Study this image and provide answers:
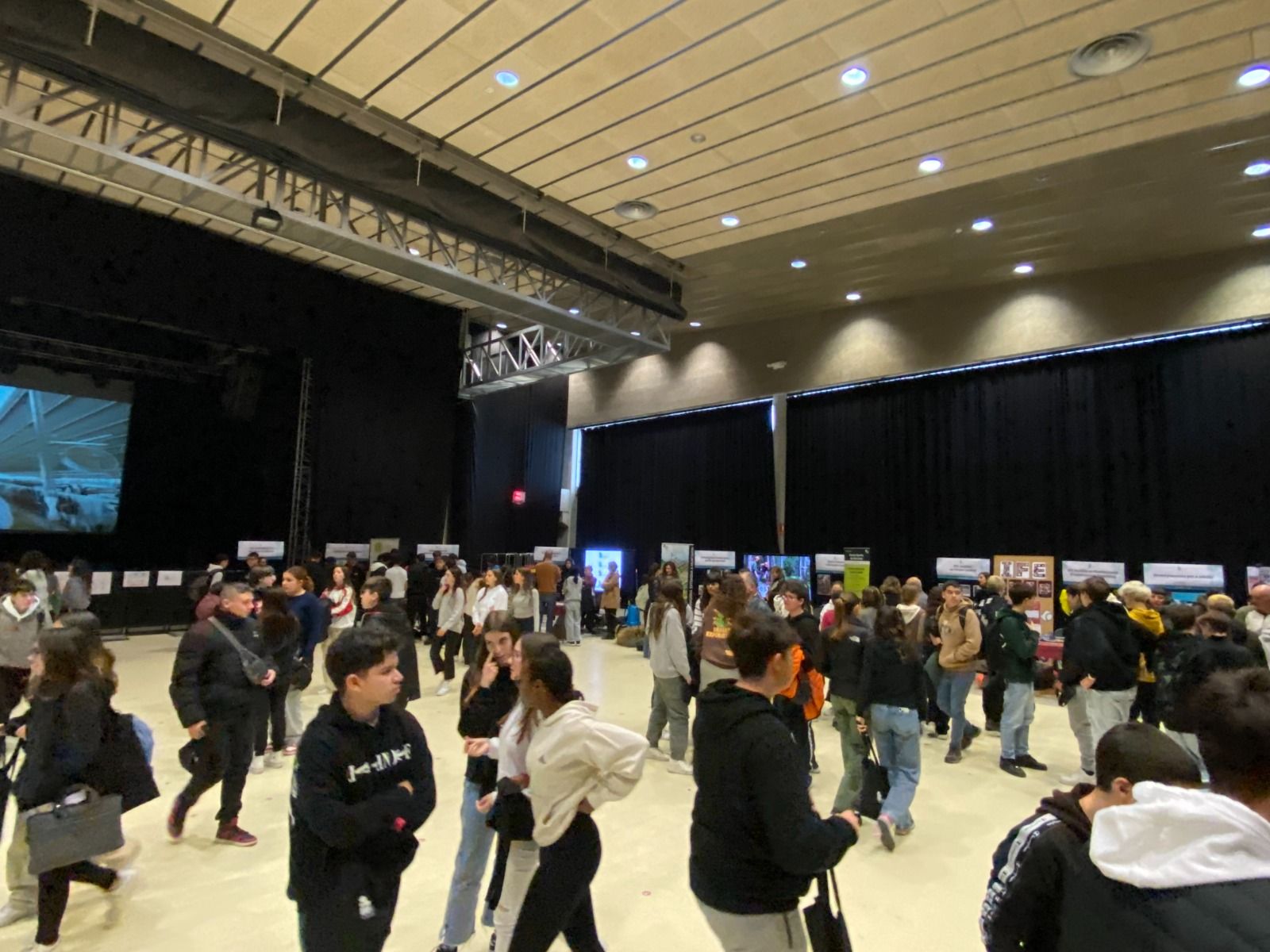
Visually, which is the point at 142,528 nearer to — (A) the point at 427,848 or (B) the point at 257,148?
→ (B) the point at 257,148

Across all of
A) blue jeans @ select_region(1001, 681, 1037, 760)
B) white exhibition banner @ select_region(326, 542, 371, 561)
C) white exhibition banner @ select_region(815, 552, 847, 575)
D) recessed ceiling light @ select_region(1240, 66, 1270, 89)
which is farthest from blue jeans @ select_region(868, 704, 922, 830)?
white exhibition banner @ select_region(326, 542, 371, 561)

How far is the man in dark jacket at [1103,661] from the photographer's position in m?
4.55

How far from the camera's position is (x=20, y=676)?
447 cm

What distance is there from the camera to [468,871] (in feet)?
8.54

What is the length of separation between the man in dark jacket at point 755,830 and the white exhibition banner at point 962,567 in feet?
35.9

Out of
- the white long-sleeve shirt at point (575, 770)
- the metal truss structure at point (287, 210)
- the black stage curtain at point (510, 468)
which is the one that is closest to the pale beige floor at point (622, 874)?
the white long-sleeve shirt at point (575, 770)

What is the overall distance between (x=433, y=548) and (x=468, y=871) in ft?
37.6

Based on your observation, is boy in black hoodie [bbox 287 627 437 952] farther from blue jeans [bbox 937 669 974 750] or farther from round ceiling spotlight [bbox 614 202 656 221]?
round ceiling spotlight [bbox 614 202 656 221]

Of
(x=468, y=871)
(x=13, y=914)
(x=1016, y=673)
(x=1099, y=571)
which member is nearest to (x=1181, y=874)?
(x=468, y=871)

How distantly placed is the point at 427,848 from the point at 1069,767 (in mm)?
4756

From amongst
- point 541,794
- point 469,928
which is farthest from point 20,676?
point 541,794

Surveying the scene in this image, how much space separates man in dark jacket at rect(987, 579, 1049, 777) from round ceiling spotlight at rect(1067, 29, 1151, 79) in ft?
13.4

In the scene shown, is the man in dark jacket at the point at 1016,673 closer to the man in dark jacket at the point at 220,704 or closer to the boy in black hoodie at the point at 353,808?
the boy in black hoodie at the point at 353,808

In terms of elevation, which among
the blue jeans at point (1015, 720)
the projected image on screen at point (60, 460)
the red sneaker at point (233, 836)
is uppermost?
the projected image on screen at point (60, 460)
